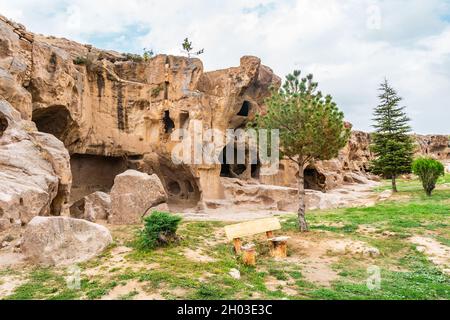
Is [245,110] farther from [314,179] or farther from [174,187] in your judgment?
[314,179]

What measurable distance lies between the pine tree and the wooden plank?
19.0m

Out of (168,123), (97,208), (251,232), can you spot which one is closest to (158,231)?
(251,232)

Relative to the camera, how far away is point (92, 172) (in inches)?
1006

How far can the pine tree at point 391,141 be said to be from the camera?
26781 millimetres

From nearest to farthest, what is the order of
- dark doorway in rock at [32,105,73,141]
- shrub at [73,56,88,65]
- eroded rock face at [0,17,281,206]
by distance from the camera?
dark doorway in rock at [32,105,73,141]
eroded rock face at [0,17,281,206]
shrub at [73,56,88,65]

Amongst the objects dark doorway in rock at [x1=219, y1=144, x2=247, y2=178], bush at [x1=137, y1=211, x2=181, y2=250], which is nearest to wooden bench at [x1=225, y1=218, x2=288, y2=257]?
bush at [x1=137, y1=211, x2=181, y2=250]

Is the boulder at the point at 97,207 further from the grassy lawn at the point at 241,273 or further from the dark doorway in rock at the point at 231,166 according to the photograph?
the dark doorway in rock at the point at 231,166

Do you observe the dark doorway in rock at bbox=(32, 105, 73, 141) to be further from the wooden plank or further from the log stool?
the log stool

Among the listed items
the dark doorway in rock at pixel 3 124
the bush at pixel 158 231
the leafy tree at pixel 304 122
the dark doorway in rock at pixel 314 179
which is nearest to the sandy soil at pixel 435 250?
the leafy tree at pixel 304 122

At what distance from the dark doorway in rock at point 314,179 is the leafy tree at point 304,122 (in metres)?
20.3

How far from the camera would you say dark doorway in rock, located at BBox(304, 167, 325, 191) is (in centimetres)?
3323

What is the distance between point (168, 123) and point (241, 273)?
761 inches
